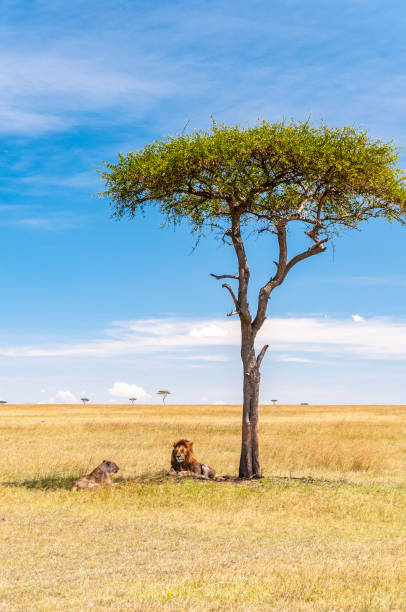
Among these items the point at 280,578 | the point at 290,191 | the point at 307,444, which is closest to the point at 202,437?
the point at 307,444

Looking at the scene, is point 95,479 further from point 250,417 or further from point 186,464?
point 250,417

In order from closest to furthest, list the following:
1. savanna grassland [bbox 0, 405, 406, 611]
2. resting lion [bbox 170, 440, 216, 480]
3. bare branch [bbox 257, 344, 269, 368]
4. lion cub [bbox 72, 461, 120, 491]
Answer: savanna grassland [bbox 0, 405, 406, 611], lion cub [bbox 72, 461, 120, 491], resting lion [bbox 170, 440, 216, 480], bare branch [bbox 257, 344, 269, 368]

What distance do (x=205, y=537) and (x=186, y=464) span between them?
7584 mm

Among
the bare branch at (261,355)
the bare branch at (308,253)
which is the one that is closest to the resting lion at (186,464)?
the bare branch at (261,355)

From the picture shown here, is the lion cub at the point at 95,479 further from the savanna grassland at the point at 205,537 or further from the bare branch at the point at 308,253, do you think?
the bare branch at the point at 308,253

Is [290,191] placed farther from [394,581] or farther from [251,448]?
[394,581]

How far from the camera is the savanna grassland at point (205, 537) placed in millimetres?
8727

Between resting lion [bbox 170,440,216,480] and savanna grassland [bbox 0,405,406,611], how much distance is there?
3.32 feet

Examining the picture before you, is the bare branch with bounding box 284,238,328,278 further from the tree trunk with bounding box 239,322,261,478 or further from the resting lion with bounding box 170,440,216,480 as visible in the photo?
the resting lion with bounding box 170,440,216,480

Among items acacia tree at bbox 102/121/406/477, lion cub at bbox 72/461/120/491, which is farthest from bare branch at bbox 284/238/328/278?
lion cub at bbox 72/461/120/491

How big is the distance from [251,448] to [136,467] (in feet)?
18.7

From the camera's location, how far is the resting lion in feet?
65.7

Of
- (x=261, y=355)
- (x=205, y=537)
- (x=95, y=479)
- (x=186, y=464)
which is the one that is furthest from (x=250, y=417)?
(x=205, y=537)

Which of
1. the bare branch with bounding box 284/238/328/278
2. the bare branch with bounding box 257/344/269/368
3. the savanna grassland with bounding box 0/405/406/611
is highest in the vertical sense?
the bare branch with bounding box 284/238/328/278
